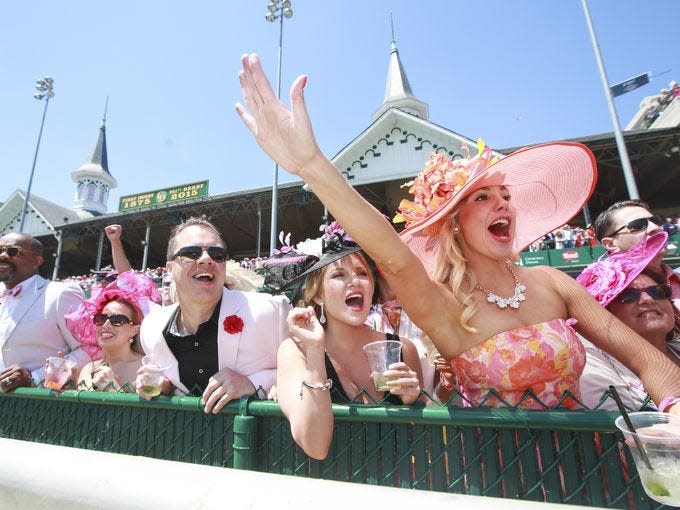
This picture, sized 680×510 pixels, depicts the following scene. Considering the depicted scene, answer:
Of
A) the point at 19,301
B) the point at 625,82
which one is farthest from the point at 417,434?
the point at 625,82

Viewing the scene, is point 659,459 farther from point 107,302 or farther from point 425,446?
point 107,302

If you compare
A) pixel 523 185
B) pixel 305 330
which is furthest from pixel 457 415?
pixel 523 185

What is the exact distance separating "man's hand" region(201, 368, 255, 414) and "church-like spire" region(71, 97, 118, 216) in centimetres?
6020

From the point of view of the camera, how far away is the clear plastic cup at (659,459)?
3.20 feet

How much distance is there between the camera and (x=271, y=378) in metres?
2.11

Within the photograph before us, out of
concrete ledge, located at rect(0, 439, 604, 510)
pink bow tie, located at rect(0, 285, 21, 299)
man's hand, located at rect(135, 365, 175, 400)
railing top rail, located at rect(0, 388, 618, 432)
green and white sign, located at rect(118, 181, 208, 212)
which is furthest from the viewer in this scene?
green and white sign, located at rect(118, 181, 208, 212)

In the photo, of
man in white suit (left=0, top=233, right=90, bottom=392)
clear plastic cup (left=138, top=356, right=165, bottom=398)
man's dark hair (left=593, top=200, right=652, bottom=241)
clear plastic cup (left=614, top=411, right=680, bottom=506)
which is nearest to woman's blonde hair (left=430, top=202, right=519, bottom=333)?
clear plastic cup (left=614, top=411, right=680, bottom=506)

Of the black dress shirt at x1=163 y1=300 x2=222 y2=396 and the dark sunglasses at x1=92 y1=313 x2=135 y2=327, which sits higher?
the dark sunglasses at x1=92 y1=313 x2=135 y2=327

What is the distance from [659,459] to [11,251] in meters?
5.09

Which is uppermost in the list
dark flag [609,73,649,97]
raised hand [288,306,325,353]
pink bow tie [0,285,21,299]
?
dark flag [609,73,649,97]

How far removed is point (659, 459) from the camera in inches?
39.4

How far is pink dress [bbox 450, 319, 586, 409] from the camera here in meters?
1.64

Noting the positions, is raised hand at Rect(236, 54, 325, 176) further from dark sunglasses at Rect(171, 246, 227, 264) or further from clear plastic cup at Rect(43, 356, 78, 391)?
clear plastic cup at Rect(43, 356, 78, 391)

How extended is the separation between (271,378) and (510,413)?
1.23 metres
